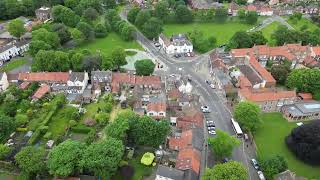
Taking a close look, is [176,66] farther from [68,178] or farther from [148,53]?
[68,178]

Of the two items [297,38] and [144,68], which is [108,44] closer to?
[144,68]

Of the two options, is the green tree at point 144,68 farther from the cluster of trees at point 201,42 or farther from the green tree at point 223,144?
the green tree at point 223,144

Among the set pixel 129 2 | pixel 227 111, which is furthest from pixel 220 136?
pixel 129 2

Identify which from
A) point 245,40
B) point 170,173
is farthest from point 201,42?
point 170,173

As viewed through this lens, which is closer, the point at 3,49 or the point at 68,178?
the point at 68,178

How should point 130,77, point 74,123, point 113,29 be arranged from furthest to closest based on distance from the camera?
point 113,29 < point 130,77 < point 74,123

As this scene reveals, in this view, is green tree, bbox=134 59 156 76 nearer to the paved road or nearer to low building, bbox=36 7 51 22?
the paved road

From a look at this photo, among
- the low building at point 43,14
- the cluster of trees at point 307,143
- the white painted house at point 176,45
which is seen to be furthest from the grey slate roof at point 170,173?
the low building at point 43,14
